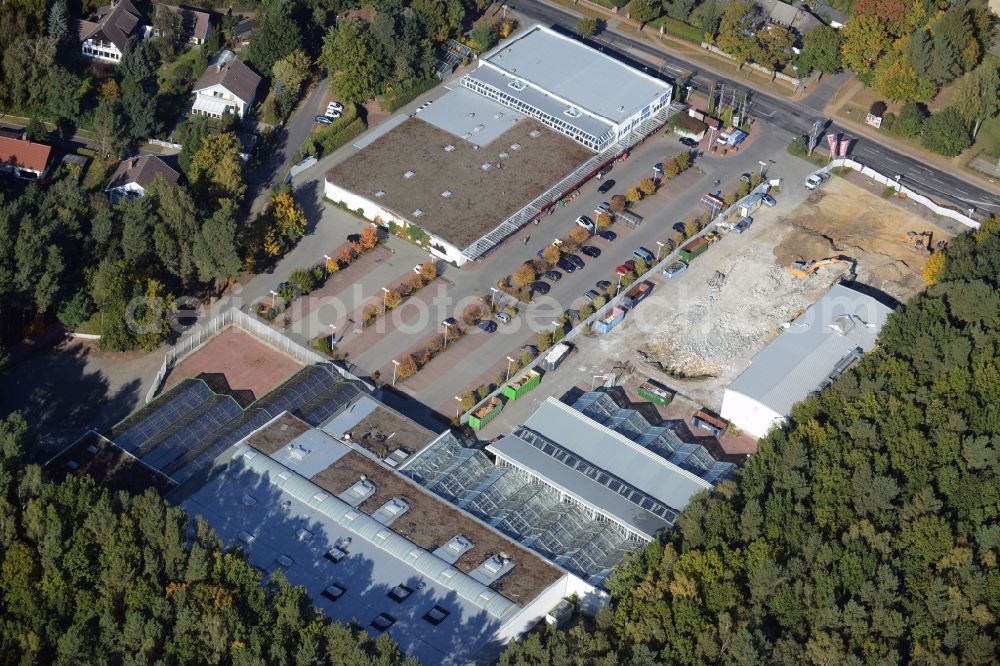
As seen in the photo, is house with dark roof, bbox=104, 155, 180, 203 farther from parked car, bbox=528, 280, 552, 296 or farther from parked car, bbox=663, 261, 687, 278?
parked car, bbox=663, 261, 687, 278

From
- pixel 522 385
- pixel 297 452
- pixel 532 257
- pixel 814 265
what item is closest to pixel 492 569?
pixel 297 452

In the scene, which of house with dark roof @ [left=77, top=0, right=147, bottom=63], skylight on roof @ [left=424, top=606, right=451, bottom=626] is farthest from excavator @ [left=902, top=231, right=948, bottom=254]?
house with dark roof @ [left=77, top=0, right=147, bottom=63]

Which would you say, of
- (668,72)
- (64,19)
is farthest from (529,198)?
(64,19)

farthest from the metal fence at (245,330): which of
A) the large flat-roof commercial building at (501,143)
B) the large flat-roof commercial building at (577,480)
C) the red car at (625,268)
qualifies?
the red car at (625,268)

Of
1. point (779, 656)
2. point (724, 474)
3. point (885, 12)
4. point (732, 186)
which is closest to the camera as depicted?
point (779, 656)

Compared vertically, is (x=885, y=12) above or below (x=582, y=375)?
above

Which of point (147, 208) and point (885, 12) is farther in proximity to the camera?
point (885, 12)

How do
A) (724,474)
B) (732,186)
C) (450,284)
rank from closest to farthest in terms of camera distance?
(724,474)
(450,284)
(732,186)

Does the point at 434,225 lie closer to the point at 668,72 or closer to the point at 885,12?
the point at 668,72
